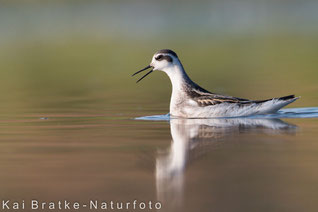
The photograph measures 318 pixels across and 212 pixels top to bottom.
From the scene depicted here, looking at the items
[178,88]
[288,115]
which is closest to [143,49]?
[178,88]

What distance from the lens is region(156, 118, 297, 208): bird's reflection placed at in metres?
10.2

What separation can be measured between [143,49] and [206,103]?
98.2 feet

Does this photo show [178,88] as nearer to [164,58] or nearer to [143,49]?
[164,58]

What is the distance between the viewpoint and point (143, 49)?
153ft

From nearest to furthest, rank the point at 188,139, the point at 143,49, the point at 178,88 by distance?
1. the point at 188,139
2. the point at 178,88
3. the point at 143,49

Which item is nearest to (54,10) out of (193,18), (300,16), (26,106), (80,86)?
(193,18)

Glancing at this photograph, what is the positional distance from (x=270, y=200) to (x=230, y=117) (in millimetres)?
7766

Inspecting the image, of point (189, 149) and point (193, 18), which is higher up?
point (193, 18)

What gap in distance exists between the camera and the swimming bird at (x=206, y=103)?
16859 millimetres

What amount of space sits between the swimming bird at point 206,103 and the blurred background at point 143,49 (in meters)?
1.64

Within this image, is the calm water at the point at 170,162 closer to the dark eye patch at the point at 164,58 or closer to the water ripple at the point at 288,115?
the water ripple at the point at 288,115

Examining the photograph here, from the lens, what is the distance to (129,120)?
16984mm

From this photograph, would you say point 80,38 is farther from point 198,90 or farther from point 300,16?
point 198,90

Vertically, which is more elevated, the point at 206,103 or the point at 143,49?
the point at 143,49
